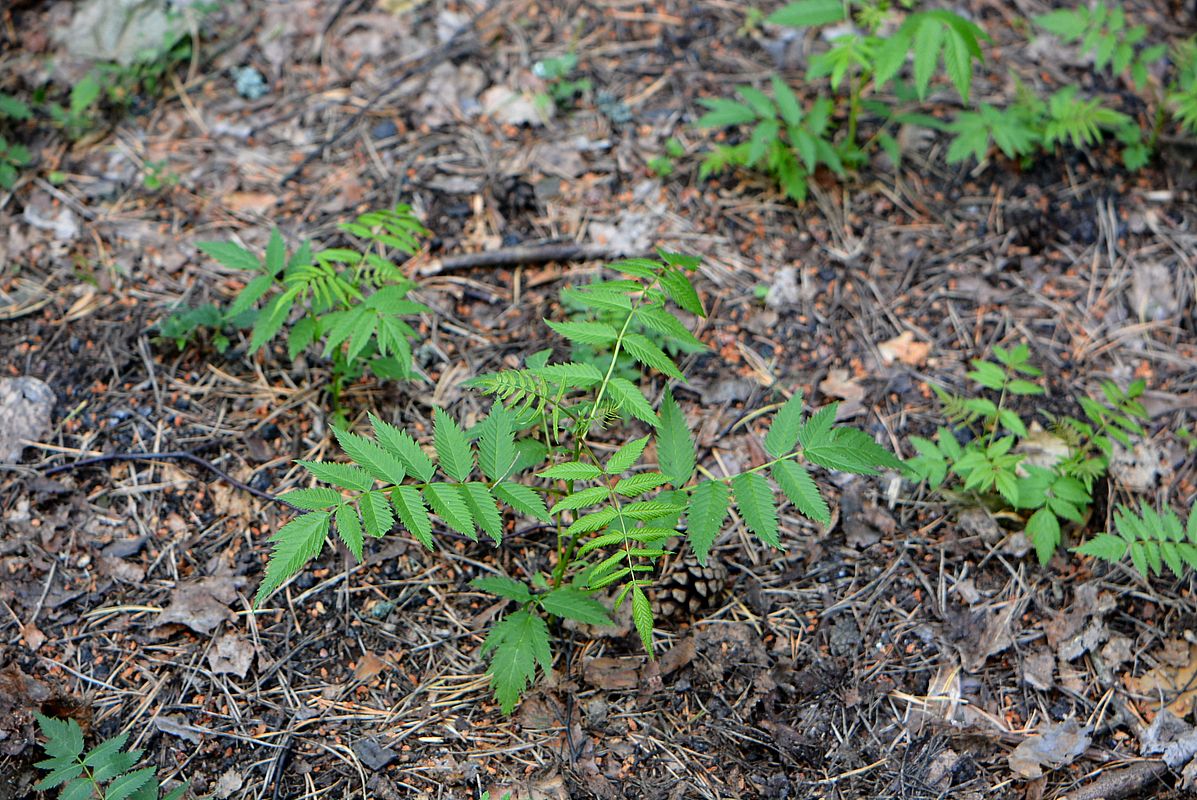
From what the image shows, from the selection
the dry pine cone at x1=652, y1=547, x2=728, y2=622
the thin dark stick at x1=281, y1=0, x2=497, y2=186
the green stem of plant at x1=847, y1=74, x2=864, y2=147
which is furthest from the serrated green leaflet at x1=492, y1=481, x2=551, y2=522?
the green stem of plant at x1=847, y1=74, x2=864, y2=147

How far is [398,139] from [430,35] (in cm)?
67

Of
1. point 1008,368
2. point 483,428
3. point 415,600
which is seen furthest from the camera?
point 1008,368

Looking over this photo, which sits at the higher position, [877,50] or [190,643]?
[877,50]

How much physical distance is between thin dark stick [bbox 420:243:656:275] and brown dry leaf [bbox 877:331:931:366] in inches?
39.8

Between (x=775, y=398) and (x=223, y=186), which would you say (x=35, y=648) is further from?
(x=775, y=398)

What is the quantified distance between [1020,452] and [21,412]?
11.8 feet

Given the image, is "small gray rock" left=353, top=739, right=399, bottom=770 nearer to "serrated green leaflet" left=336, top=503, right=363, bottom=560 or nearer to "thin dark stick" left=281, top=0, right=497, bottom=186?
"serrated green leaflet" left=336, top=503, right=363, bottom=560

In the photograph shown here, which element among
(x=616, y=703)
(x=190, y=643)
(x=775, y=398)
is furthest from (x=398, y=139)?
(x=616, y=703)

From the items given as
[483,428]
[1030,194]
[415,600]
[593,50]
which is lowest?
[415,600]

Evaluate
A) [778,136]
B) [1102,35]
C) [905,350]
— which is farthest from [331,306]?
[1102,35]

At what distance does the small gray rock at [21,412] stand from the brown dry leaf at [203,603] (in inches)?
32.1

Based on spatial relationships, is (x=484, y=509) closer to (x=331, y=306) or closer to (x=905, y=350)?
(x=331, y=306)

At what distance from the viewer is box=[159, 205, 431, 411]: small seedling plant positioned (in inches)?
109

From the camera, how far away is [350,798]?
2.50 metres
